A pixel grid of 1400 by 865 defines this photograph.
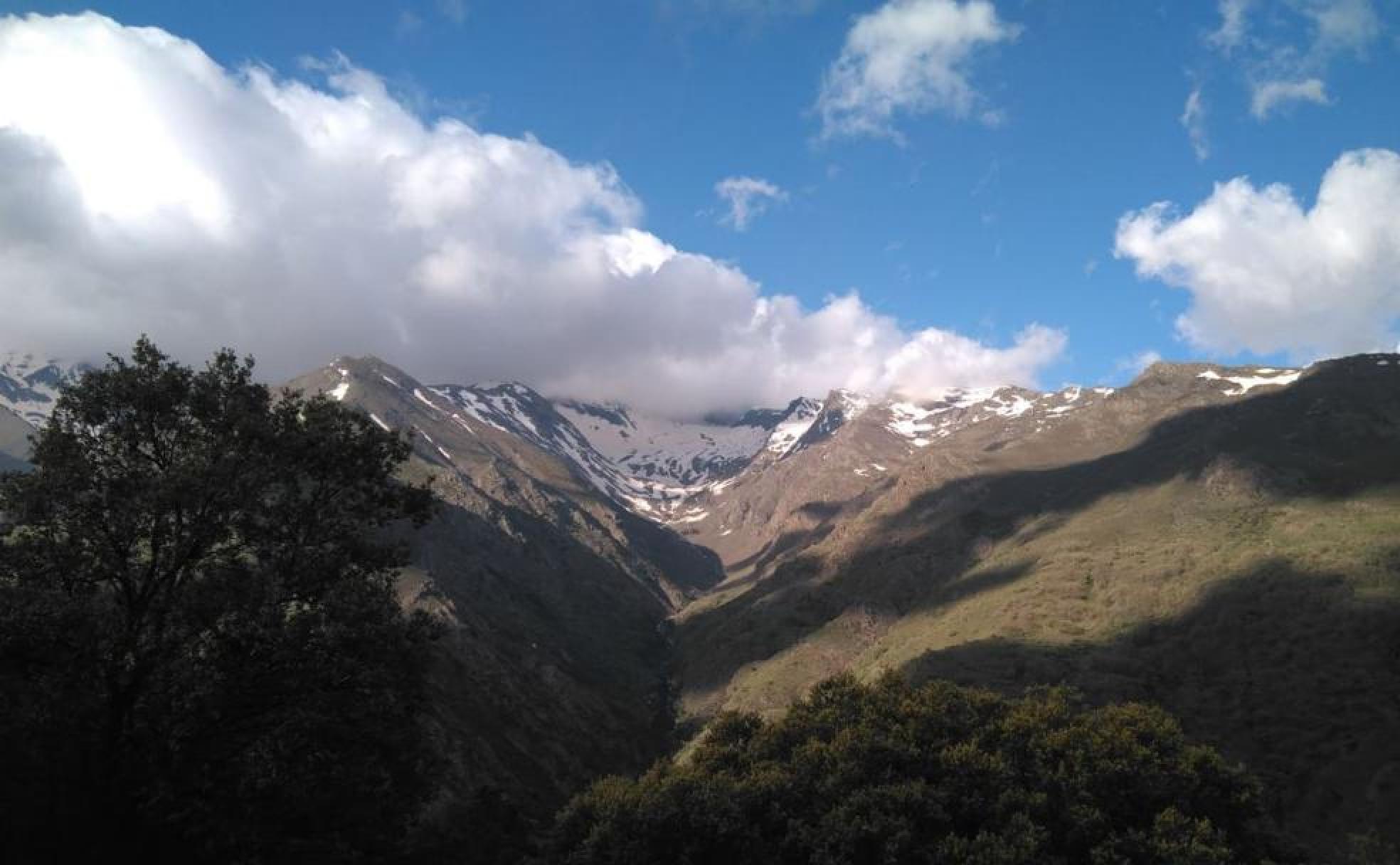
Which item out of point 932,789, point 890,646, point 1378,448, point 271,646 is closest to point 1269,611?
point 890,646

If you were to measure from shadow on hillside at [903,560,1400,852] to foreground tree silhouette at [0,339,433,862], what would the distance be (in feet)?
253

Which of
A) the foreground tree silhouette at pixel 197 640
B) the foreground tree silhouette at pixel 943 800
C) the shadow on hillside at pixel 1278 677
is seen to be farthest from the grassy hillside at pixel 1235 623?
the foreground tree silhouette at pixel 197 640

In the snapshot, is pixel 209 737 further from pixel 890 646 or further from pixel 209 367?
pixel 890 646

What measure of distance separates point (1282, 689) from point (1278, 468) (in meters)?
99.9

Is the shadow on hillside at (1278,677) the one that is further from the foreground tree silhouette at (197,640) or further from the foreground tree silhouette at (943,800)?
the foreground tree silhouette at (197,640)

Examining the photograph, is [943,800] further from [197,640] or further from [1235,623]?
[1235,623]

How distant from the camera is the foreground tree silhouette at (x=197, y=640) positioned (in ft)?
82.3

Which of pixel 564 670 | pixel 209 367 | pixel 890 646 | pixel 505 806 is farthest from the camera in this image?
pixel 564 670

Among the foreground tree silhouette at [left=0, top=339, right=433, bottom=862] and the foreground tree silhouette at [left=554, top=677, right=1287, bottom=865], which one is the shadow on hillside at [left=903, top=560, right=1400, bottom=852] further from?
the foreground tree silhouette at [left=0, top=339, right=433, bottom=862]

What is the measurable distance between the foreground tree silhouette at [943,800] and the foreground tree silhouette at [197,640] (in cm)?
1385

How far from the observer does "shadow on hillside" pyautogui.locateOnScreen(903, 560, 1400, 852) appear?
276ft

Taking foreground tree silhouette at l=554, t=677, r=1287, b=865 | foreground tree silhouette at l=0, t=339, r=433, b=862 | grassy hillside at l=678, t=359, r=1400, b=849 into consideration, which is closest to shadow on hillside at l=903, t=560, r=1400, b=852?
grassy hillside at l=678, t=359, r=1400, b=849

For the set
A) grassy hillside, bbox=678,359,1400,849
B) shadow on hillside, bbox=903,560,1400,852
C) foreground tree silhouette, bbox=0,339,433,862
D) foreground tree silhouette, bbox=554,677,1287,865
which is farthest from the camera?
grassy hillside, bbox=678,359,1400,849

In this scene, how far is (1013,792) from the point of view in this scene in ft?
132
